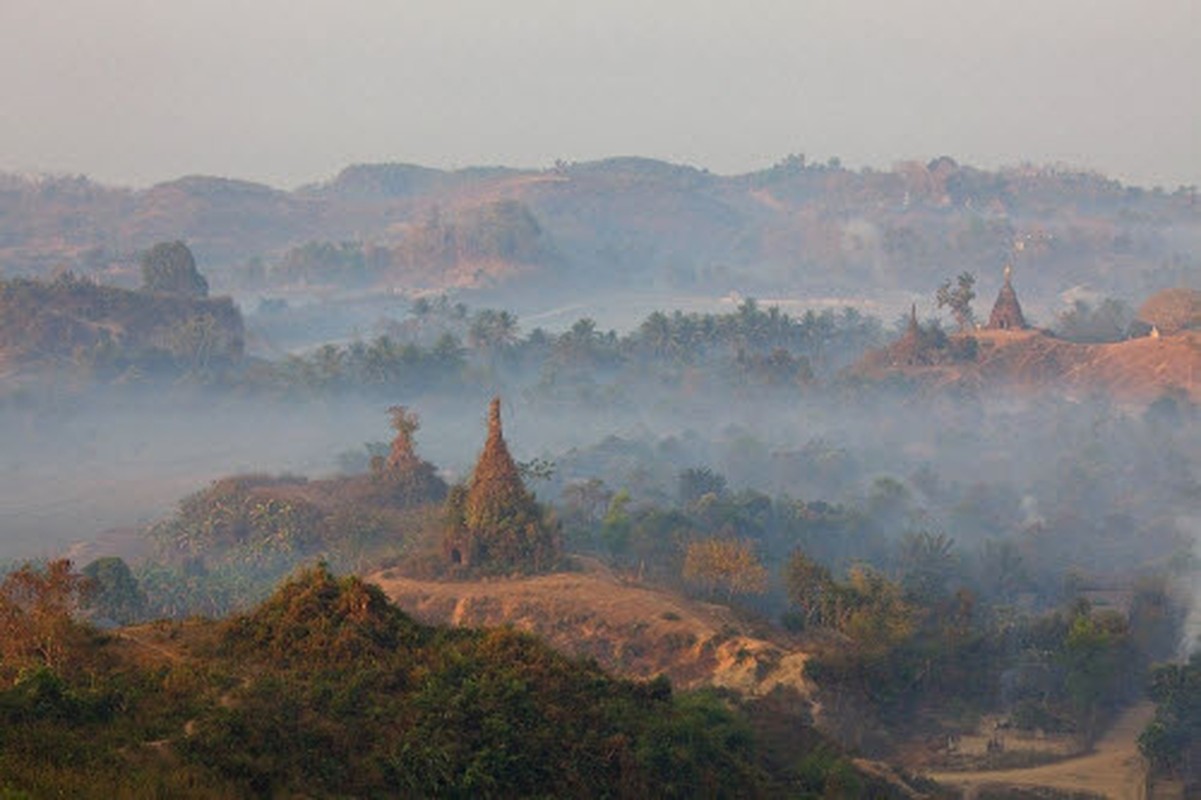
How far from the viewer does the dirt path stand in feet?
122

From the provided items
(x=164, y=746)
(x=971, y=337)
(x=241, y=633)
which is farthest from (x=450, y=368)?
(x=164, y=746)

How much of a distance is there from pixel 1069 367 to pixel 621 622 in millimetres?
65396

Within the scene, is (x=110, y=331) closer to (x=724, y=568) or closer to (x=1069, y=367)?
(x=1069, y=367)

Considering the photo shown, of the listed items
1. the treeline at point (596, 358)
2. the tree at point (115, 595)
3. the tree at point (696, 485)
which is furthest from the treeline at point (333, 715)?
the treeline at point (596, 358)

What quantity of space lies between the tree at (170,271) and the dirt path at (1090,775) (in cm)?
8387

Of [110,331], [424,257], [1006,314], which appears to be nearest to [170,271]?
[110,331]

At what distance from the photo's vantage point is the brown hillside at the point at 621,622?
40.2 m

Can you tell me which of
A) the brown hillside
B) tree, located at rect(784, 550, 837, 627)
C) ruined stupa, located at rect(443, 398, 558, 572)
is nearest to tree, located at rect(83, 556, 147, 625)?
the brown hillside

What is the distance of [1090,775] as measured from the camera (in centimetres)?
3894

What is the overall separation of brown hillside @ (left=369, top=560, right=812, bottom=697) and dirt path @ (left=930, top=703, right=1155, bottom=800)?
4671mm

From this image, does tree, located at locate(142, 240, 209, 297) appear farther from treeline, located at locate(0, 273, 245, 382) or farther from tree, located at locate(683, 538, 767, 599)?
tree, located at locate(683, 538, 767, 599)

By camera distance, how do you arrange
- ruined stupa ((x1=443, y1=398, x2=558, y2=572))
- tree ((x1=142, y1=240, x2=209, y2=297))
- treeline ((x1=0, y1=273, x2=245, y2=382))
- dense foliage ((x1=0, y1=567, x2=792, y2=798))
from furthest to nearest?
tree ((x1=142, y1=240, x2=209, y2=297))
treeline ((x1=0, y1=273, x2=245, y2=382))
ruined stupa ((x1=443, y1=398, x2=558, y2=572))
dense foliage ((x1=0, y1=567, x2=792, y2=798))

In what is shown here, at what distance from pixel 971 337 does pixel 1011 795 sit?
6833cm

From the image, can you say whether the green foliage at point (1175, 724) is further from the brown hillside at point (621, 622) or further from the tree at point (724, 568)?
the tree at point (724, 568)
